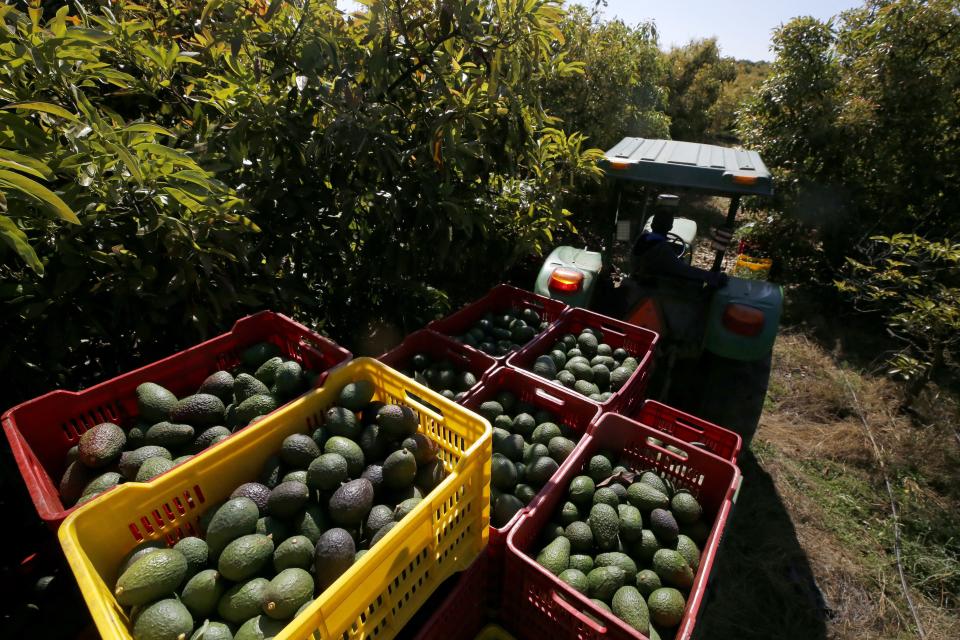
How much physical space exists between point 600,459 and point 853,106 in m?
6.78

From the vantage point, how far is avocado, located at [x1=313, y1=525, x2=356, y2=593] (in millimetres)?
1336

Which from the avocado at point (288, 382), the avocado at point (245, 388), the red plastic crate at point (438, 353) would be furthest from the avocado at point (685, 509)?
the avocado at point (245, 388)

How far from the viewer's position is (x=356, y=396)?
1.88 metres

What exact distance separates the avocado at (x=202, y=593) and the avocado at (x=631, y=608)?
1.38 m

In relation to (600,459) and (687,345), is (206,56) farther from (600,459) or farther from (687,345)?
(687,345)

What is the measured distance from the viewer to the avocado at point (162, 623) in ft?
3.68

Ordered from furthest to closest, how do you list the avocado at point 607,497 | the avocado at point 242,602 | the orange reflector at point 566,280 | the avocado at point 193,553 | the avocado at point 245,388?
the orange reflector at point 566,280 < the avocado at point 607,497 < the avocado at point 245,388 < the avocado at point 193,553 < the avocado at point 242,602

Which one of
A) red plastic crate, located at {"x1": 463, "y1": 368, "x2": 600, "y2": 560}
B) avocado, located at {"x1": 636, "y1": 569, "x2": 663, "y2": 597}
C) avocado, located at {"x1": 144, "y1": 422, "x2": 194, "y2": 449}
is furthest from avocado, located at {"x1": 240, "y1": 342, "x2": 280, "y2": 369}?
avocado, located at {"x1": 636, "y1": 569, "x2": 663, "y2": 597}

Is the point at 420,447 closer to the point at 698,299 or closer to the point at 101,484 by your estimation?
the point at 101,484

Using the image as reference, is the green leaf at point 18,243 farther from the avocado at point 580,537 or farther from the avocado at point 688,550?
the avocado at point 688,550

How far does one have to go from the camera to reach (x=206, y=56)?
8.33 ft

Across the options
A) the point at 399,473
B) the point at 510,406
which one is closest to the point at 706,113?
the point at 510,406

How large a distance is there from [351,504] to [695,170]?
9.72ft

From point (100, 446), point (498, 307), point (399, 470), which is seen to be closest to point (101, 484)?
point (100, 446)
